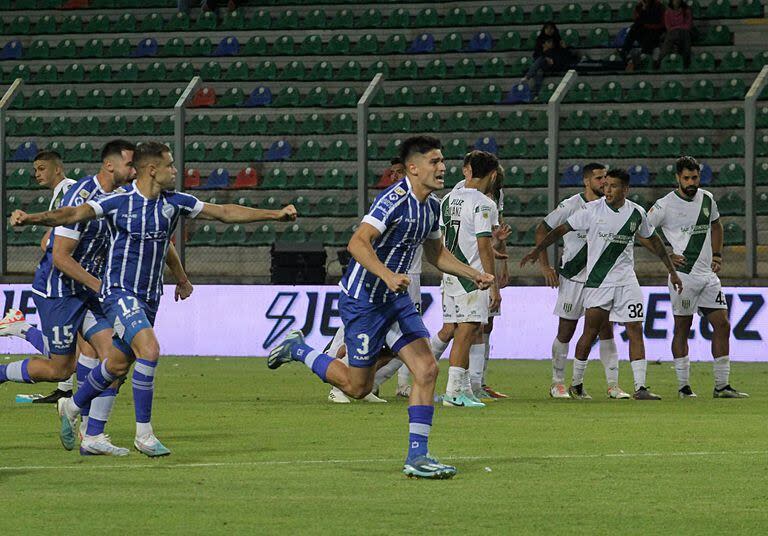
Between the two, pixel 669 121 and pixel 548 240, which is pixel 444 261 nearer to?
pixel 548 240

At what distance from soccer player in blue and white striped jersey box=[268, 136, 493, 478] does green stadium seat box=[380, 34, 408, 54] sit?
19.3 meters

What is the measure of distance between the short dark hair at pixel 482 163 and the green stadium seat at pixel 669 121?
11341mm

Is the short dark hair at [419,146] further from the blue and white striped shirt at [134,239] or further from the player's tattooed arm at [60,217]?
the player's tattooed arm at [60,217]

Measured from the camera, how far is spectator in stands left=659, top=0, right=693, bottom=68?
26156 mm

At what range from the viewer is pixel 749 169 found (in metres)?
20.1

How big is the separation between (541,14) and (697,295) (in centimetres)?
1428

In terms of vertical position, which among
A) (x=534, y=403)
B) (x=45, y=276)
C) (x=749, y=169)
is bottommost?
(x=534, y=403)

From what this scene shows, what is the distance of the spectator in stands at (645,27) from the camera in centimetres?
2638

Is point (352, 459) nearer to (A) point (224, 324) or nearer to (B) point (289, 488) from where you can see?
(B) point (289, 488)

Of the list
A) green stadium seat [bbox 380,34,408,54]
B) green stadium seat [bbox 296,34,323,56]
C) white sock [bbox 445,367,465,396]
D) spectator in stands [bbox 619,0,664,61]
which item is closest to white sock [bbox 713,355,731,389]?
white sock [bbox 445,367,465,396]

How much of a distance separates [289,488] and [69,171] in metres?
18.6

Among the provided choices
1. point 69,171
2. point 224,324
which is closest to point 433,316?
point 224,324

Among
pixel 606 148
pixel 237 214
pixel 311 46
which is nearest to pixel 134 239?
pixel 237 214

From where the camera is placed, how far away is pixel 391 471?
8773 millimetres
